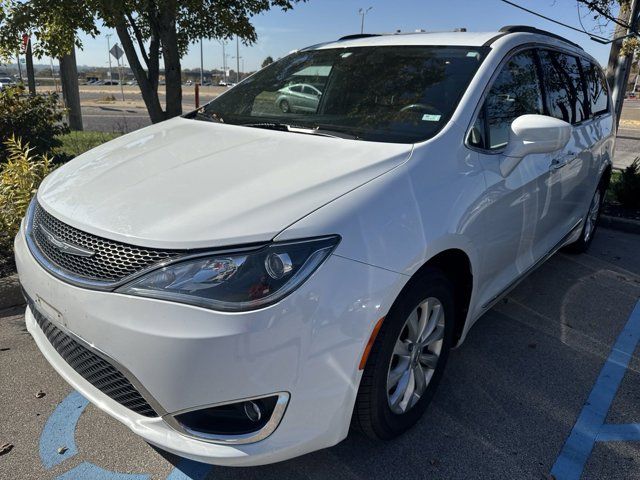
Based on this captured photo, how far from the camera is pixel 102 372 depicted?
6.37 ft

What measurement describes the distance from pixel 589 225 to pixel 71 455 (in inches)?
184

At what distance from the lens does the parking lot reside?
7.32 feet

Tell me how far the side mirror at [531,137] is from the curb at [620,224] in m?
4.03

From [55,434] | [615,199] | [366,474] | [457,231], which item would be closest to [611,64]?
[615,199]

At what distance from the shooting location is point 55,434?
2.40 meters

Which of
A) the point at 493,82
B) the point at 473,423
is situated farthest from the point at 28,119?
the point at 473,423

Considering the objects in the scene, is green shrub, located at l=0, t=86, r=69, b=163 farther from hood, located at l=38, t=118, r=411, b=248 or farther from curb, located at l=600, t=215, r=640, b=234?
curb, located at l=600, t=215, r=640, b=234

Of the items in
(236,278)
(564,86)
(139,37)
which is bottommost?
(236,278)

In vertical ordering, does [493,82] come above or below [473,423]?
above

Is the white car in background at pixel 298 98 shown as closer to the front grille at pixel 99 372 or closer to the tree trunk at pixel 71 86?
the front grille at pixel 99 372

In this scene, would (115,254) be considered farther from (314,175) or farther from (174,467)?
(174,467)

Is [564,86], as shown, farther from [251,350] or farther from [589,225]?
[251,350]

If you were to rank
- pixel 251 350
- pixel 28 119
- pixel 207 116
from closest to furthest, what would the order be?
pixel 251 350 < pixel 207 116 < pixel 28 119

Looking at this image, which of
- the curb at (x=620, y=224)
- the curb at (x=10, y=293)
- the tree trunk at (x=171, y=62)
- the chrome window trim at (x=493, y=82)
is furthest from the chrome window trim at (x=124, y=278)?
the curb at (x=620, y=224)
